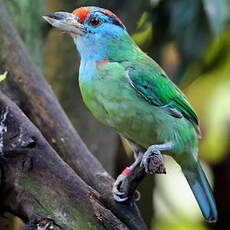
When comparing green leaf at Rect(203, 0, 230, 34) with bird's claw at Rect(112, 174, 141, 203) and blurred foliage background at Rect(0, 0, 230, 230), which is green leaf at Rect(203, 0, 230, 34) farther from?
bird's claw at Rect(112, 174, 141, 203)

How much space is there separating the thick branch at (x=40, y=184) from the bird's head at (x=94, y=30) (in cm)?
42

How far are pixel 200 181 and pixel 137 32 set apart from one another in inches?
48.9

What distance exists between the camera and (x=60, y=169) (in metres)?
3.02

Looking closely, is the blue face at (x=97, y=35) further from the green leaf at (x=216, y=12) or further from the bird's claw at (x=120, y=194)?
the green leaf at (x=216, y=12)

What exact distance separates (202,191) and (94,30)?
2.76ft

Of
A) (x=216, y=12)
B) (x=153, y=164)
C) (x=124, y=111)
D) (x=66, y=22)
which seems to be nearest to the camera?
(x=153, y=164)

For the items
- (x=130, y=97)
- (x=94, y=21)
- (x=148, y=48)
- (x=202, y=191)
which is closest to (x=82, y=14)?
(x=94, y=21)

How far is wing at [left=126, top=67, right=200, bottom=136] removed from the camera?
3.24 meters

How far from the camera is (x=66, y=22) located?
3.28 metres

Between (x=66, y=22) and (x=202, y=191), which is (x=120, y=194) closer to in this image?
(x=202, y=191)

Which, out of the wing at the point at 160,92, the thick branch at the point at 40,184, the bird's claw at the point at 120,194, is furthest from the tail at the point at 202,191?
the thick branch at the point at 40,184

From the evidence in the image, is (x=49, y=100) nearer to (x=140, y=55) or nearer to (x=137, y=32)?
(x=140, y=55)

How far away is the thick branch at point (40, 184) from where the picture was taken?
295 cm

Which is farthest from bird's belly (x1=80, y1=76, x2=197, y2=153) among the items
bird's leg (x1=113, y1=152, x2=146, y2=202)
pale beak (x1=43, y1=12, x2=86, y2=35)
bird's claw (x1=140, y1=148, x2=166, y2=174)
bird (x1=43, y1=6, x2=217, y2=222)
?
bird's claw (x1=140, y1=148, x2=166, y2=174)
